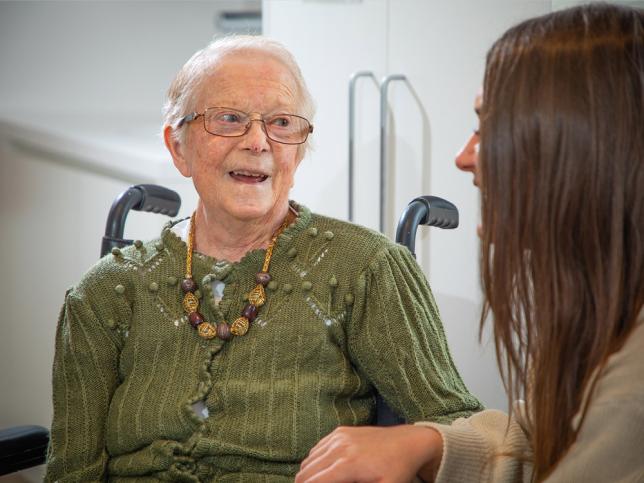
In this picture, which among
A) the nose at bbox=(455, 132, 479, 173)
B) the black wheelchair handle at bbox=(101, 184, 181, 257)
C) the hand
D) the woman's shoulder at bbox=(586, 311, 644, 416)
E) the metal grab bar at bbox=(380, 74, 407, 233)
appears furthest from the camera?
the metal grab bar at bbox=(380, 74, 407, 233)

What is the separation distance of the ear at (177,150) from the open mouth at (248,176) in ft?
0.38

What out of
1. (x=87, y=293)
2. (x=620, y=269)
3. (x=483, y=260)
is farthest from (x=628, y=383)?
(x=87, y=293)

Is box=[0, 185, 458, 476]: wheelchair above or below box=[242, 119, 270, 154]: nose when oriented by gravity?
below

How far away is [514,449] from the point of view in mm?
1073

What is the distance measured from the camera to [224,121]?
4.79ft

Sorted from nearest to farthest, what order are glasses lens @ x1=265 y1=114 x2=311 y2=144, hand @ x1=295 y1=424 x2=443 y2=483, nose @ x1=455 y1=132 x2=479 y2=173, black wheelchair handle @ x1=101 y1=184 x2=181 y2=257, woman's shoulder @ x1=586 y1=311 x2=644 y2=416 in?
woman's shoulder @ x1=586 y1=311 x2=644 y2=416 < hand @ x1=295 y1=424 x2=443 y2=483 < nose @ x1=455 y1=132 x2=479 y2=173 < glasses lens @ x1=265 y1=114 x2=311 y2=144 < black wheelchair handle @ x1=101 y1=184 x2=181 y2=257

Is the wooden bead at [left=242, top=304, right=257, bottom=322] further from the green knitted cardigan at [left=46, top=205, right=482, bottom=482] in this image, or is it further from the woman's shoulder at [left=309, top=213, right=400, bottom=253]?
the woman's shoulder at [left=309, top=213, right=400, bottom=253]

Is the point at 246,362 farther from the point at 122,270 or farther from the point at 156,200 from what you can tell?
the point at 156,200

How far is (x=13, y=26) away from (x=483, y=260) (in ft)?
8.13

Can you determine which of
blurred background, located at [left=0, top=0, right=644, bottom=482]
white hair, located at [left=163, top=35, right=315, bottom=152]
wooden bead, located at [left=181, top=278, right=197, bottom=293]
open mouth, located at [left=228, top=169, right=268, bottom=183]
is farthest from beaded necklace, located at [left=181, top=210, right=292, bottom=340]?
blurred background, located at [left=0, top=0, right=644, bottom=482]

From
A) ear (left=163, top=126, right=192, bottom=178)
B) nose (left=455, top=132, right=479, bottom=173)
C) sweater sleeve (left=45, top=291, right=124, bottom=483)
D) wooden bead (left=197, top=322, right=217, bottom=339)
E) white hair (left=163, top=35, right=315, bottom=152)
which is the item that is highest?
white hair (left=163, top=35, right=315, bottom=152)

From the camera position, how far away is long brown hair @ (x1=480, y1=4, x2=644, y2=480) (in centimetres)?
89

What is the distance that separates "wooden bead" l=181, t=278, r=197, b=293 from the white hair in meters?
0.26

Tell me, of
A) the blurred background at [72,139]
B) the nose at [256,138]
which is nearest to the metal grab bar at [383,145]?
the blurred background at [72,139]
